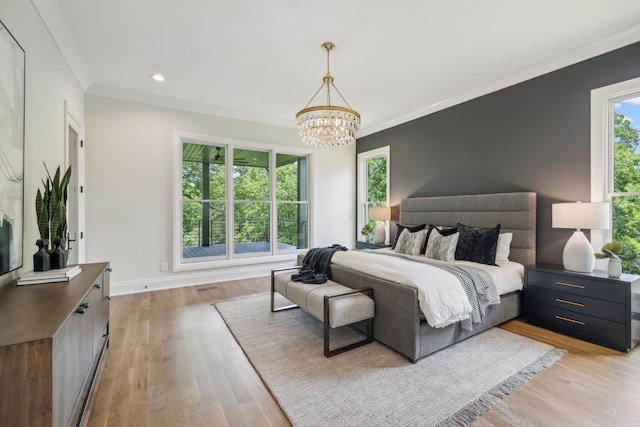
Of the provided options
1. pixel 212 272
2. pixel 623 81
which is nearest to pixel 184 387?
pixel 212 272

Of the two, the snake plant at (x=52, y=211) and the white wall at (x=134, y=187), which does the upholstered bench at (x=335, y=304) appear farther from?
the white wall at (x=134, y=187)

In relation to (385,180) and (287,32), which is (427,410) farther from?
(385,180)

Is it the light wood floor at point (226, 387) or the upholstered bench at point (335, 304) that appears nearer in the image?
the light wood floor at point (226, 387)

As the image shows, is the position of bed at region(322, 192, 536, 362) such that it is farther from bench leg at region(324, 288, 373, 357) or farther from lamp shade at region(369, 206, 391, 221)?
lamp shade at region(369, 206, 391, 221)

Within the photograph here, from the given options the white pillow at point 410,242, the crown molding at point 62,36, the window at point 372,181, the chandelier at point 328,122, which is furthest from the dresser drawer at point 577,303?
the crown molding at point 62,36

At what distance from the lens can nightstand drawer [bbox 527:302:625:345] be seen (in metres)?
2.45

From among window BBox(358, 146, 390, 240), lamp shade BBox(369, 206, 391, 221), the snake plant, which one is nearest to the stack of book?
the snake plant

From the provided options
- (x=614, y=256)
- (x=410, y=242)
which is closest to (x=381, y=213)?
(x=410, y=242)

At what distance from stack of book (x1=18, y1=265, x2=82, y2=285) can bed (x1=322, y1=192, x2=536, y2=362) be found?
2.26 m

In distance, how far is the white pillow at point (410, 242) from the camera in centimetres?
395

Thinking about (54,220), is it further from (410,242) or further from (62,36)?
(410,242)

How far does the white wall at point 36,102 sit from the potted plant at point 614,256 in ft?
15.3

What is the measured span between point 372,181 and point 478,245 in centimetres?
303

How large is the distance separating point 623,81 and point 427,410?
3532mm
